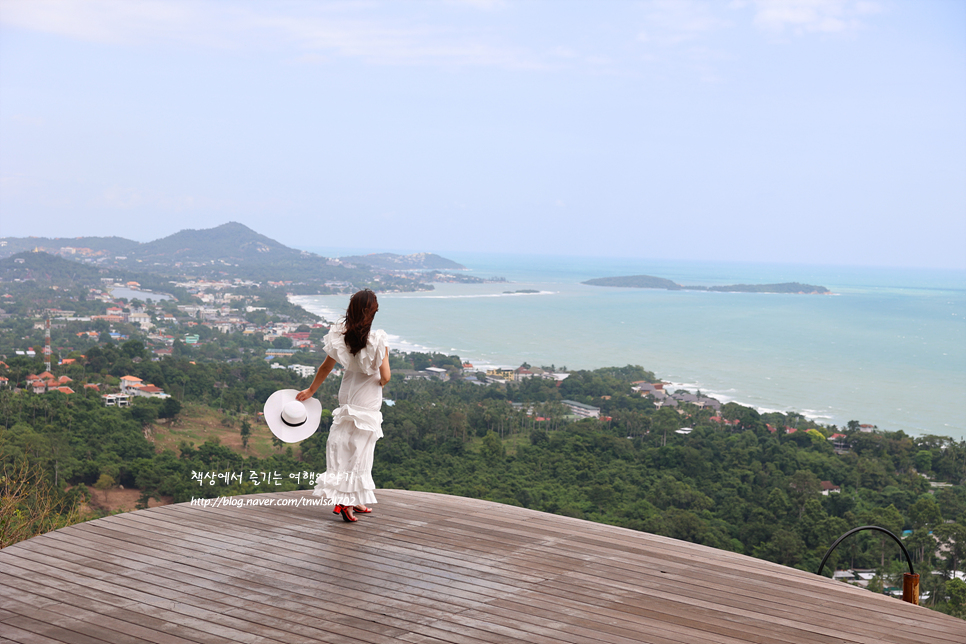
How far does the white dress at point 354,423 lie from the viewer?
3162 millimetres

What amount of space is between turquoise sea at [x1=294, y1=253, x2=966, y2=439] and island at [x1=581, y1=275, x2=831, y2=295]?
369 inches

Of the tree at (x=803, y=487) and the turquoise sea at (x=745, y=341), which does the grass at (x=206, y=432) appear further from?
the turquoise sea at (x=745, y=341)

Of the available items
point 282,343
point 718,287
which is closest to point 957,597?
point 282,343

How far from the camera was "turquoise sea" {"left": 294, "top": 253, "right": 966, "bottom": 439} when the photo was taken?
3569cm

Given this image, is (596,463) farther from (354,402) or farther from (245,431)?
(354,402)

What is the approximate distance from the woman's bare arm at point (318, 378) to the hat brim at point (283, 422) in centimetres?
3

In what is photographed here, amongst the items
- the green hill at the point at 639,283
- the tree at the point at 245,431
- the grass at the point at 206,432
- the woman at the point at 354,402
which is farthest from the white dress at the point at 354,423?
the green hill at the point at 639,283

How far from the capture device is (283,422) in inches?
134

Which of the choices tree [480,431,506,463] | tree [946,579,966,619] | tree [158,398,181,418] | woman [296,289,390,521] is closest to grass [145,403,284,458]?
tree [158,398,181,418]

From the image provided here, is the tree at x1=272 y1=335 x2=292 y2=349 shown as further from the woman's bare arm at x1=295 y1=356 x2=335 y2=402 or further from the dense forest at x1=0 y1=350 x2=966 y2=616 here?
the woman's bare arm at x1=295 y1=356 x2=335 y2=402

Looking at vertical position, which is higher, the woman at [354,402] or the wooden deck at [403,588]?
the woman at [354,402]

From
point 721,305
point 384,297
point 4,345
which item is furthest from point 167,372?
point 721,305

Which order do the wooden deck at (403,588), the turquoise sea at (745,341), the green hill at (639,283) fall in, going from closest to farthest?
1. the wooden deck at (403,588)
2. the turquoise sea at (745,341)
3. the green hill at (639,283)

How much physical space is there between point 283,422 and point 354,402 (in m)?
0.43
